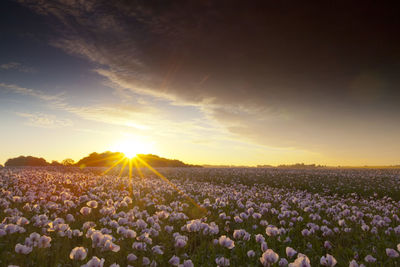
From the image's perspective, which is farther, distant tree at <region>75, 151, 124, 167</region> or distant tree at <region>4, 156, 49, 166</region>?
distant tree at <region>75, 151, 124, 167</region>

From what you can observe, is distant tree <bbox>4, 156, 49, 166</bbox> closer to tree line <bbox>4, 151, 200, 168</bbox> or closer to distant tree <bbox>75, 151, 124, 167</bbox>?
tree line <bbox>4, 151, 200, 168</bbox>

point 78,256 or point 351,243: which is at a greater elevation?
point 78,256

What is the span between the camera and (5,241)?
16.9 ft

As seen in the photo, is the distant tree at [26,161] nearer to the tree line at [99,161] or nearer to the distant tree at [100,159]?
the tree line at [99,161]

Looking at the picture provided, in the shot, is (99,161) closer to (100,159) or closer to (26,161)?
(100,159)

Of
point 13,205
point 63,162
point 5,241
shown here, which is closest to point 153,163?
point 63,162

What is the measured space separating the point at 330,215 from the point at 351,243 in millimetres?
2492

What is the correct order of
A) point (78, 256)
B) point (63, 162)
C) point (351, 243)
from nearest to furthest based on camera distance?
point (78, 256) < point (351, 243) < point (63, 162)

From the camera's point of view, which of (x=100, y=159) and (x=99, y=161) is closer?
(x=99, y=161)

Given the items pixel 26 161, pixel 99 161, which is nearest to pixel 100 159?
pixel 99 161

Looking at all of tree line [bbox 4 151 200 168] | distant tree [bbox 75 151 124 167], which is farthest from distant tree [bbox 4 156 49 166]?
distant tree [bbox 75 151 124 167]

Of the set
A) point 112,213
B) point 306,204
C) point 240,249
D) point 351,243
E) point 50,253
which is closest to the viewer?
point 50,253

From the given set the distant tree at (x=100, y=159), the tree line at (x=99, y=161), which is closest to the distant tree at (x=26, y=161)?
the tree line at (x=99, y=161)

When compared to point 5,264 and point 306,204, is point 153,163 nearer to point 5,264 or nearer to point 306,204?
point 306,204
